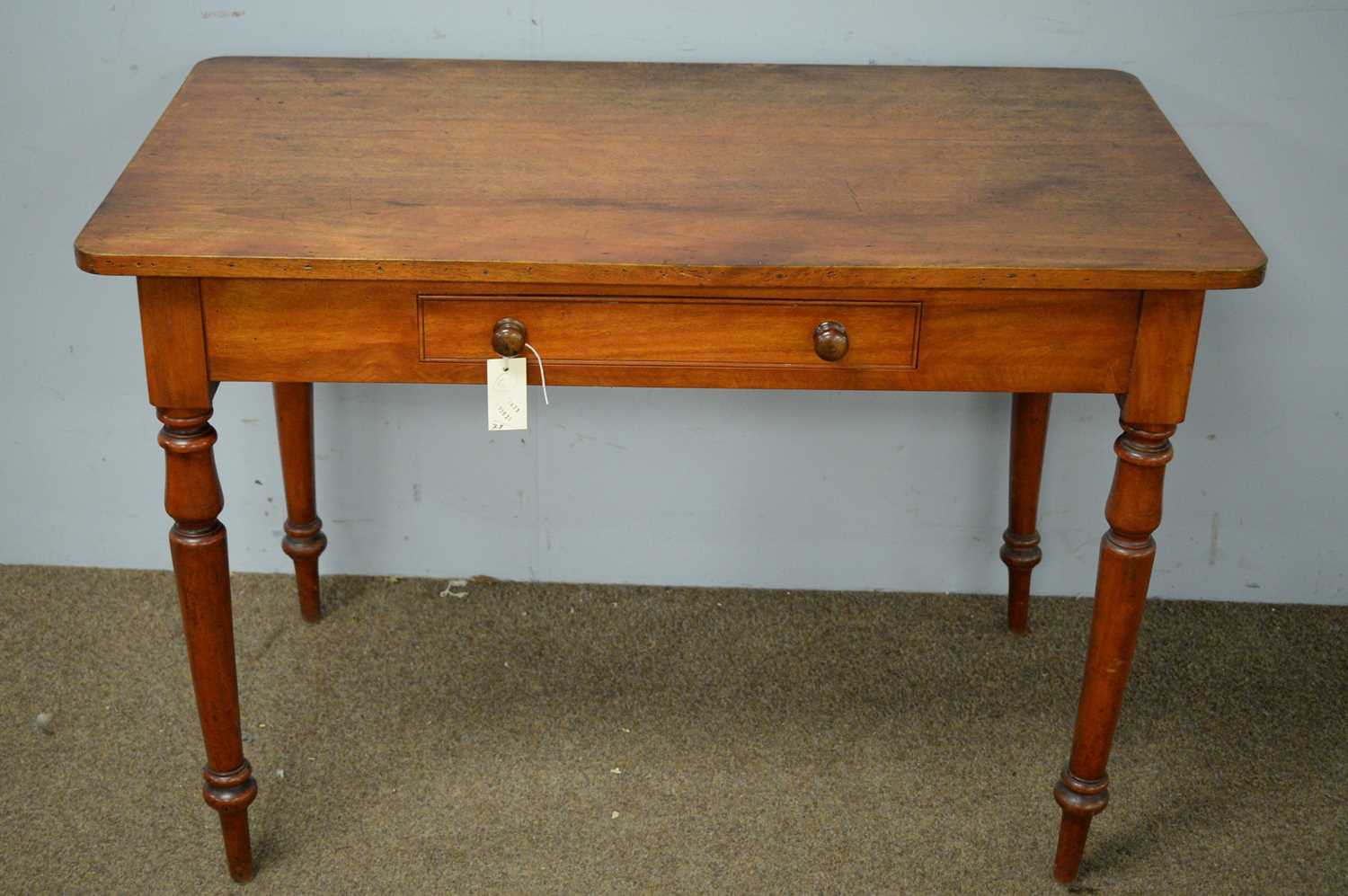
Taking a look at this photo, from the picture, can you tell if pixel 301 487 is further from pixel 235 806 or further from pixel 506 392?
pixel 506 392

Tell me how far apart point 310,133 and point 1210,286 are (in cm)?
102

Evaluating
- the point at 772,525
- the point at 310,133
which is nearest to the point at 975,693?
the point at 772,525

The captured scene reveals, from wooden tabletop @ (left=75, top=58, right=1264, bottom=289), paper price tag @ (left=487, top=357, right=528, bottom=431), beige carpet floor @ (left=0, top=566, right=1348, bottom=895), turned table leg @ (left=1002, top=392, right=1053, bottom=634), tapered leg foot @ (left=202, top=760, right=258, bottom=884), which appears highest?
wooden tabletop @ (left=75, top=58, right=1264, bottom=289)

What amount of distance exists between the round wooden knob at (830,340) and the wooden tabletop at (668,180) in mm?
63

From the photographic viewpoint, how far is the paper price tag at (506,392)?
61.5 inches

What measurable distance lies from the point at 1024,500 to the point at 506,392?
99cm

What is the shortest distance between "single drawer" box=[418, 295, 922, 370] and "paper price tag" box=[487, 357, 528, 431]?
0.07 ft

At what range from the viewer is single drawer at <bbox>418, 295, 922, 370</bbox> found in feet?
5.03

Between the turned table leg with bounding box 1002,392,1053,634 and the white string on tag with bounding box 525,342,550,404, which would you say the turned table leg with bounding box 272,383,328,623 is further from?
the turned table leg with bounding box 1002,392,1053,634

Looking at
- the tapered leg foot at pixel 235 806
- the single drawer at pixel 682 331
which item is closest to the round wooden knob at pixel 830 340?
the single drawer at pixel 682 331

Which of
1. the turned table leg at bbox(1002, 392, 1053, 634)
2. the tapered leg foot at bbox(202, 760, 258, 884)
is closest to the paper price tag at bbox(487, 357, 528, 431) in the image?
the tapered leg foot at bbox(202, 760, 258, 884)

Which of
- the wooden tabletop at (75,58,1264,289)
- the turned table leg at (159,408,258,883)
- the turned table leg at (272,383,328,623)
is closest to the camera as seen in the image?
the wooden tabletop at (75,58,1264,289)

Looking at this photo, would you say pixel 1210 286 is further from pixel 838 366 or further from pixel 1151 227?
pixel 838 366

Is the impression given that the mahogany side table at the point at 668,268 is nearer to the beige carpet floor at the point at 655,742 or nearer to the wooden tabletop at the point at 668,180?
the wooden tabletop at the point at 668,180
